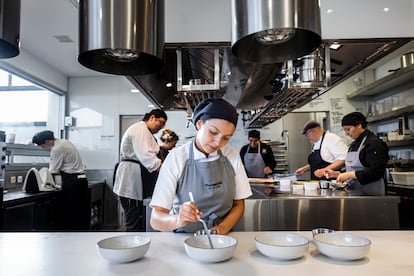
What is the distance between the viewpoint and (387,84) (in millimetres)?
4453

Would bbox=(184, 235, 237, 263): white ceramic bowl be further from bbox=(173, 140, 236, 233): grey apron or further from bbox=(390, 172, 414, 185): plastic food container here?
bbox=(390, 172, 414, 185): plastic food container

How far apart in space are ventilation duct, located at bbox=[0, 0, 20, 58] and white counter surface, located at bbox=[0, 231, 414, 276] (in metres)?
0.75

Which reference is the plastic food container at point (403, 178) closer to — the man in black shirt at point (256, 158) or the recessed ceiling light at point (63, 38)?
the man in black shirt at point (256, 158)

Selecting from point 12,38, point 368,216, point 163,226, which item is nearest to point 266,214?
point 368,216

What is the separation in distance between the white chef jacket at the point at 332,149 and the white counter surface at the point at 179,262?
195cm

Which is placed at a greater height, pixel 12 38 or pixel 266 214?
pixel 12 38

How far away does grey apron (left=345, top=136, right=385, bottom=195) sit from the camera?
2395 millimetres

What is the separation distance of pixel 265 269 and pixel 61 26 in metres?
3.50

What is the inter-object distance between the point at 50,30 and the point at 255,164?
3.08m

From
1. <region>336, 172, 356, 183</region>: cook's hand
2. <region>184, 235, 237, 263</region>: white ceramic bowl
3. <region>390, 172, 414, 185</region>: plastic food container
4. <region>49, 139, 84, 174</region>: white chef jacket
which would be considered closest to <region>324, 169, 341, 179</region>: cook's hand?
<region>336, 172, 356, 183</region>: cook's hand

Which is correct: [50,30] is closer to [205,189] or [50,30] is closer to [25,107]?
[25,107]

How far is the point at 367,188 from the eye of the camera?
2.45 metres

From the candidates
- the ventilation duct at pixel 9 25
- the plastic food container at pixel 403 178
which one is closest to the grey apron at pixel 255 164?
the plastic food container at pixel 403 178

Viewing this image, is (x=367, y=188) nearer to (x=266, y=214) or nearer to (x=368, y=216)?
(x=368, y=216)
